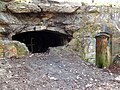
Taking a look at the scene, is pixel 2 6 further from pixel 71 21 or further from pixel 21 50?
pixel 71 21

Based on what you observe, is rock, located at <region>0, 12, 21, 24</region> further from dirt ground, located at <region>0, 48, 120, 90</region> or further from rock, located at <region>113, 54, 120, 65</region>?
rock, located at <region>113, 54, 120, 65</region>

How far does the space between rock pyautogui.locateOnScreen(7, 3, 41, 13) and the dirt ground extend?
1123mm

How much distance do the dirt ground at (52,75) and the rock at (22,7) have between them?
112 centimetres

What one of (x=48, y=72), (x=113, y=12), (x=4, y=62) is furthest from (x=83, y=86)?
(x=113, y=12)

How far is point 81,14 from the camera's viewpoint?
22.3 ft

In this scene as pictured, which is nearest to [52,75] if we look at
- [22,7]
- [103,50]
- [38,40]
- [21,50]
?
[21,50]

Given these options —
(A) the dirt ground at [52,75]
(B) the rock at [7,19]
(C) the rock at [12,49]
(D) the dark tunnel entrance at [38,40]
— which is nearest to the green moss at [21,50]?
(C) the rock at [12,49]

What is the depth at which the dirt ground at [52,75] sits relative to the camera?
455 cm

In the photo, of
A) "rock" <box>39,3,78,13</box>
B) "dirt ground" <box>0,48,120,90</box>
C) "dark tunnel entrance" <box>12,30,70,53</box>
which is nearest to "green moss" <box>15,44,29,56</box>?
"dirt ground" <box>0,48,120,90</box>

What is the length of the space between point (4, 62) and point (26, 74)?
801mm

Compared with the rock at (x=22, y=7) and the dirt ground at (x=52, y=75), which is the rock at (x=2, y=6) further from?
the dirt ground at (x=52, y=75)

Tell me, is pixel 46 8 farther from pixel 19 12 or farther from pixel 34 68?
pixel 34 68

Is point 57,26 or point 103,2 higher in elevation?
point 103,2

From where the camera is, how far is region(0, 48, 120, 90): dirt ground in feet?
14.9
